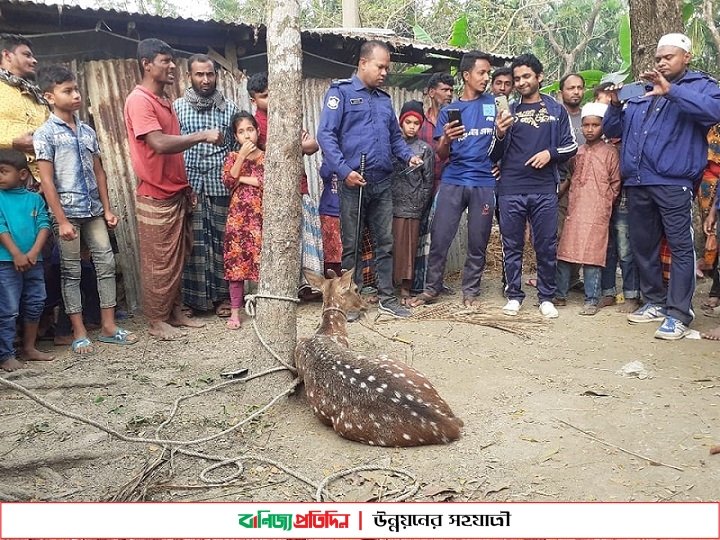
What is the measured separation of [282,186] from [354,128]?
201cm

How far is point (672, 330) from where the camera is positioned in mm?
5180

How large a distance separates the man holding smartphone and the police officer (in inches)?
17.2

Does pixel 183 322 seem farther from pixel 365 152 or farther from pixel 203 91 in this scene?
pixel 365 152

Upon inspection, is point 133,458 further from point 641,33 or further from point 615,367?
point 641,33

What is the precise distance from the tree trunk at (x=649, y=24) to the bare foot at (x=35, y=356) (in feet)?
21.3

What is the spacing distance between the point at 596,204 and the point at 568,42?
17.5m

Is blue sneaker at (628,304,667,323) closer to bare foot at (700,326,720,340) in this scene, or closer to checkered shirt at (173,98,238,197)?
bare foot at (700,326,720,340)

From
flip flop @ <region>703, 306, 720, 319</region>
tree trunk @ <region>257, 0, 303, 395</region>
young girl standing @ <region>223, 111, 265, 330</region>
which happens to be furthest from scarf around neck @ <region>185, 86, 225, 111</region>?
flip flop @ <region>703, 306, 720, 319</region>

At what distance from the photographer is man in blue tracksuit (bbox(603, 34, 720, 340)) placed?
16.5ft

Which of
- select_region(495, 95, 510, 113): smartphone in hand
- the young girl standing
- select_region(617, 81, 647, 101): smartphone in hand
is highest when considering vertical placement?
select_region(617, 81, 647, 101): smartphone in hand

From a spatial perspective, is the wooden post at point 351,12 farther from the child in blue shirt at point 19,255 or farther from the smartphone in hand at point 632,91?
the child in blue shirt at point 19,255

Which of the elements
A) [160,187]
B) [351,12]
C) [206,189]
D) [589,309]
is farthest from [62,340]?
[351,12]

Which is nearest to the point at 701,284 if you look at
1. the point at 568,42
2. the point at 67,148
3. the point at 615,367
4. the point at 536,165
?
the point at 536,165

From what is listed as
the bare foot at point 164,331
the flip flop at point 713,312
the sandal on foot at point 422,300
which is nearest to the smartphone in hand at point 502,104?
the sandal on foot at point 422,300
